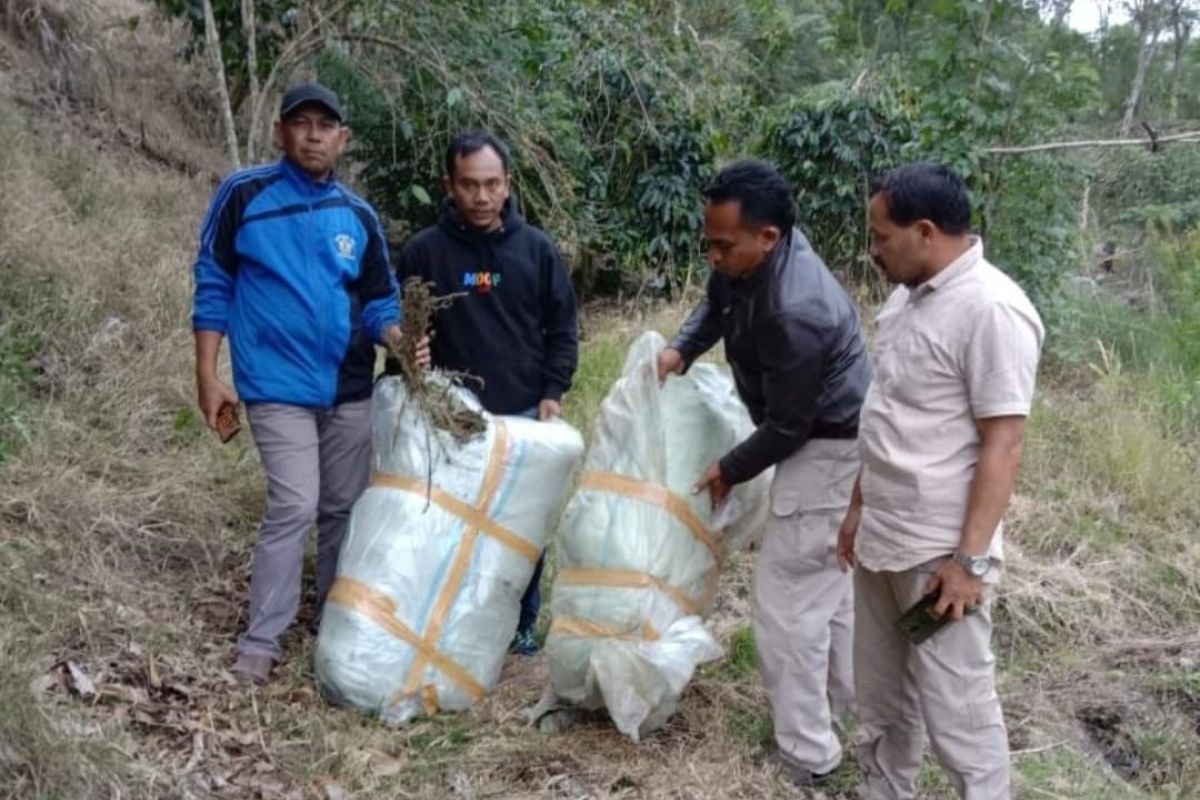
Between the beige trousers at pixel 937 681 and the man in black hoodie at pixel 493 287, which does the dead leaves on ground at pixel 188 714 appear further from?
the beige trousers at pixel 937 681

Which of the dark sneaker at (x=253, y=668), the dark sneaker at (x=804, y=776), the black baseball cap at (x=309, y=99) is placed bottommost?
the dark sneaker at (x=804, y=776)

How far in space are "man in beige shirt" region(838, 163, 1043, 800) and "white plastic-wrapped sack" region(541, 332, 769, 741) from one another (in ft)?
1.91

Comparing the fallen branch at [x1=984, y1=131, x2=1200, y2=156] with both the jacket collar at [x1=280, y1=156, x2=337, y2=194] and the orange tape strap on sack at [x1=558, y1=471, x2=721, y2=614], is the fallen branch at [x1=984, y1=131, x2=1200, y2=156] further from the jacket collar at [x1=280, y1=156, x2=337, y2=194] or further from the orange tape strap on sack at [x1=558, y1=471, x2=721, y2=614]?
the jacket collar at [x1=280, y1=156, x2=337, y2=194]

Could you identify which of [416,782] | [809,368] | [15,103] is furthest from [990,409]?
[15,103]

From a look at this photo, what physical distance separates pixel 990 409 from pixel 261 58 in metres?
5.61

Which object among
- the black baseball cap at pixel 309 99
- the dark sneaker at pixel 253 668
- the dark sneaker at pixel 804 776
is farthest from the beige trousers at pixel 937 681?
the black baseball cap at pixel 309 99

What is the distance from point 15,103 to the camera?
24.3 ft

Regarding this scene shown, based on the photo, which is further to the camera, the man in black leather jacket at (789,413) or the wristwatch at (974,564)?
the man in black leather jacket at (789,413)

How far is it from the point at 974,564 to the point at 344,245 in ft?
6.21

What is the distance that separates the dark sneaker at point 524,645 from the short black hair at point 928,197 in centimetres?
185

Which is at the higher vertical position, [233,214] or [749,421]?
[233,214]

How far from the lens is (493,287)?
11.2 feet

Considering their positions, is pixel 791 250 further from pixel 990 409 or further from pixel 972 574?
pixel 972 574

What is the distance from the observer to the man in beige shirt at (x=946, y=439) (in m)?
2.38
